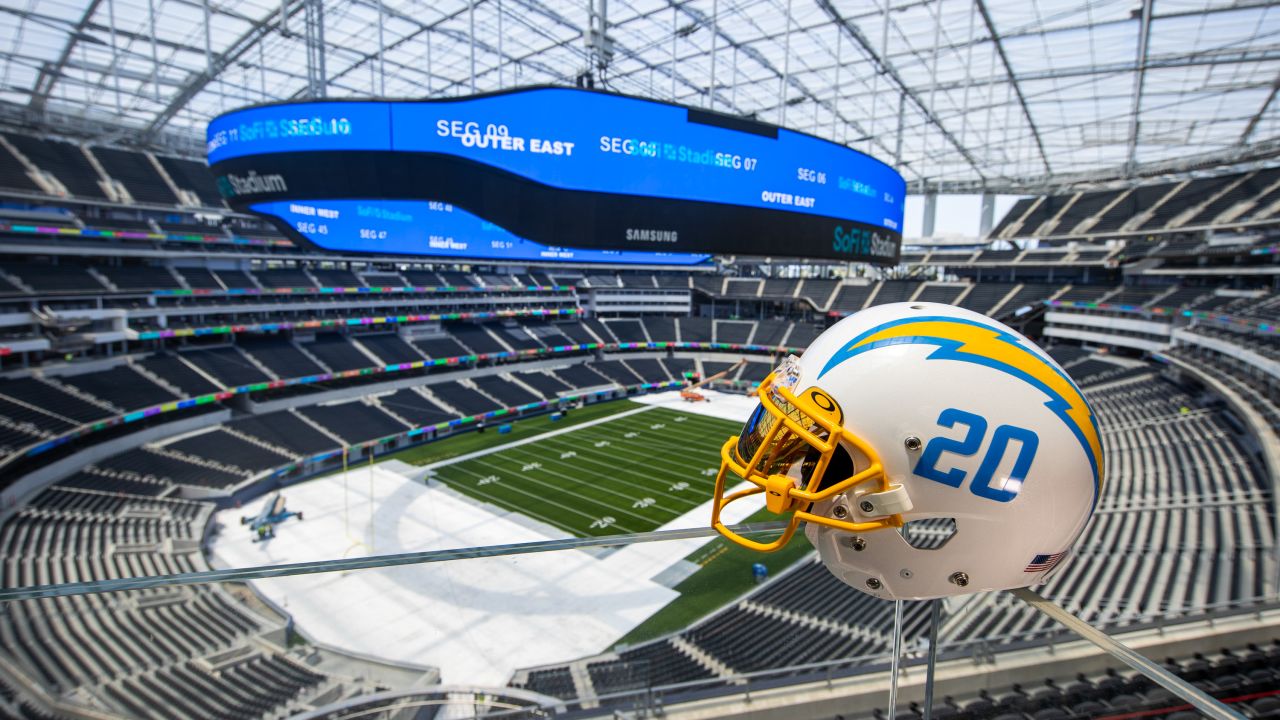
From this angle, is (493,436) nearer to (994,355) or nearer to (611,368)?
(611,368)

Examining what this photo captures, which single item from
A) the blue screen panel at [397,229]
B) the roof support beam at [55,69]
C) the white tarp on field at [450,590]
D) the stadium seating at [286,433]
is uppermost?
the roof support beam at [55,69]

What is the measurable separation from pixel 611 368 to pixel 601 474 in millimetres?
19492

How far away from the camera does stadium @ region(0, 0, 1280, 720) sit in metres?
3.01

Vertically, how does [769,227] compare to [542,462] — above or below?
above

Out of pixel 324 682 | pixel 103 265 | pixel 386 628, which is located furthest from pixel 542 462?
pixel 103 265

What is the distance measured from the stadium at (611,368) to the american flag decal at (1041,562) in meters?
0.07

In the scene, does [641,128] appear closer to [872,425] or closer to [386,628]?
[872,425]

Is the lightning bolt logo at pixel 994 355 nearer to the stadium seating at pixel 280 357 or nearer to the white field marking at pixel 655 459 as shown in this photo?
the white field marking at pixel 655 459

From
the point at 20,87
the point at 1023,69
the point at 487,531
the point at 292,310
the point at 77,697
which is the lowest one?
the point at 487,531

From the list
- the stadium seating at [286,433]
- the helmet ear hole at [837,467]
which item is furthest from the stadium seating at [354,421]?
the helmet ear hole at [837,467]

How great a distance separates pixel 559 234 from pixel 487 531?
1470cm

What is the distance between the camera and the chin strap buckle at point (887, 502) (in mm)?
2164

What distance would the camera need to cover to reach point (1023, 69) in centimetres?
2383

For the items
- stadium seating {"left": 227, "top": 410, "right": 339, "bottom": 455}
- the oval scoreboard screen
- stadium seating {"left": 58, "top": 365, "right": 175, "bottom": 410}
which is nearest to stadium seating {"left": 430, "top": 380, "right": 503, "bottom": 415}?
stadium seating {"left": 227, "top": 410, "right": 339, "bottom": 455}
